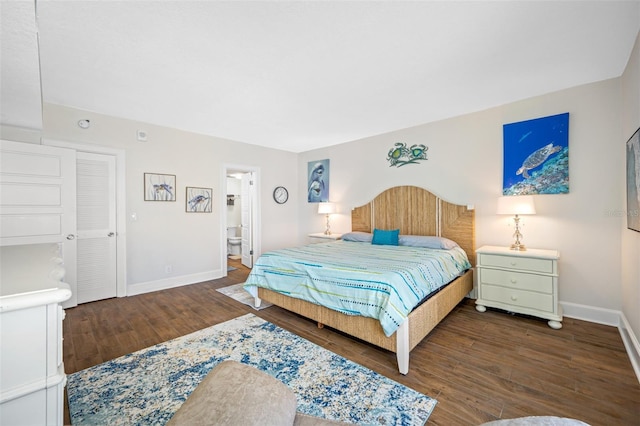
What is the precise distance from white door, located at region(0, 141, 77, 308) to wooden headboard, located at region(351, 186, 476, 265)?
4.05m

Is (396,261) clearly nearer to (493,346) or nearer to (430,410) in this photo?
(493,346)

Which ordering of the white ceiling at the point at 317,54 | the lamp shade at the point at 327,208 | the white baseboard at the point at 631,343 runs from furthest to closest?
the lamp shade at the point at 327,208 < the white baseboard at the point at 631,343 < the white ceiling at the point at 317,54

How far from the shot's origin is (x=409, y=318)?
6.80ft

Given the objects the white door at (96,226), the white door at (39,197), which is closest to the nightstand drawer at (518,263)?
the white door at (39,197)

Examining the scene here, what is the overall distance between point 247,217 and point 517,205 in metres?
4.63

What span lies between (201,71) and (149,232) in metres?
2.66

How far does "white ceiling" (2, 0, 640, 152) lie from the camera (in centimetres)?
179

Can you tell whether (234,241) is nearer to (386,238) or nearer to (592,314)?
(386,238)

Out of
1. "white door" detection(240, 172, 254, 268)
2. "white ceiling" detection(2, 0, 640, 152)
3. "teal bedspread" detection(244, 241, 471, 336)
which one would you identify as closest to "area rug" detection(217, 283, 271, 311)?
"teal bedspread" detection(244, 241, 471, 336)

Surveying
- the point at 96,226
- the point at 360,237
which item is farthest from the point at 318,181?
the point at 96,226

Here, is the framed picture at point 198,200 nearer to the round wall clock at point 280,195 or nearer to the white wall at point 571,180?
the round wall clock at point 280,195

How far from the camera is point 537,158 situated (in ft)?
10.3

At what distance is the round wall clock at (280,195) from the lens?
570 cm

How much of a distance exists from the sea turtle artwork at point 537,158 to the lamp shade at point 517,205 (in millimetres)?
419
